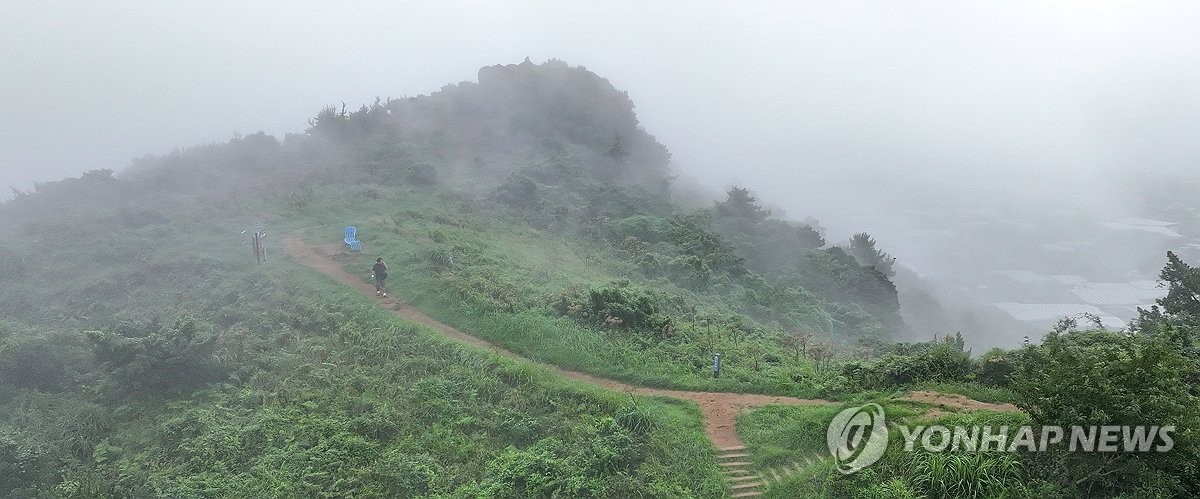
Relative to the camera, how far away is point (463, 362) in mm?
15180

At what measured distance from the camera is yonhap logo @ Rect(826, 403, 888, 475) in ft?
33.8

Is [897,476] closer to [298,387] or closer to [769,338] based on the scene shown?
[769,338]

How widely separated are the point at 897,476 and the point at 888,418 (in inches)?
69.2

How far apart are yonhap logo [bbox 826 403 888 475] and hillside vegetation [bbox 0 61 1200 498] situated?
323 mm

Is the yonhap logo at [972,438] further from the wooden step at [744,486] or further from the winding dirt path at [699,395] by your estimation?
the winding dirt path at [699,395]

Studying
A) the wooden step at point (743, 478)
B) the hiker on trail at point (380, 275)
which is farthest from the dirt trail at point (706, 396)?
the wooden step at point (743, 478)

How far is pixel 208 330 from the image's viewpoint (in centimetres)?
1566

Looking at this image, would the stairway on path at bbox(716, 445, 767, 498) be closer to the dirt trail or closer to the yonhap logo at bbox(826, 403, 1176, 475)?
the dirt trail

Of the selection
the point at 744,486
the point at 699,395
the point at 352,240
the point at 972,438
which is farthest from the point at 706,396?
the point at 352,240

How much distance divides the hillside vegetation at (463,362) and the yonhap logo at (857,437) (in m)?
0.32

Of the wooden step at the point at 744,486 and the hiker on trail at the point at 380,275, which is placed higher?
the hiker on trail at the point at 380,275

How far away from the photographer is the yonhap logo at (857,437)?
1029 cm

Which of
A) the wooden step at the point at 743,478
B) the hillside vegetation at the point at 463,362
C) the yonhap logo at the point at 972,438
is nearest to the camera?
the yonhap logo at the point at 972,438

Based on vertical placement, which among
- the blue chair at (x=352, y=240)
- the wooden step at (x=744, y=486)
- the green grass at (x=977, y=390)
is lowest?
the wooden step at (x=744, y=486)
